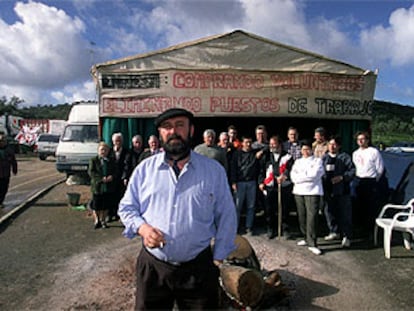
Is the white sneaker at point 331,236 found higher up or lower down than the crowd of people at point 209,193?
lower down

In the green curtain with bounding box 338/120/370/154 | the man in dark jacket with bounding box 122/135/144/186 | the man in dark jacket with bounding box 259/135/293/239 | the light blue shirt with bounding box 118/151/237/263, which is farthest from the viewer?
the green curtain with bounding box 338/120/370/154

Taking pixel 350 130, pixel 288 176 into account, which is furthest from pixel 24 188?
pixel 350 130

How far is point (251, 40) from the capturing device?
7.41 m

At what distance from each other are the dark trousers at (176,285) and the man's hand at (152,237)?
212 mm

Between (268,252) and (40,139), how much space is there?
2234 cm

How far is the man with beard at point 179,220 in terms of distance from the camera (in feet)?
7.70

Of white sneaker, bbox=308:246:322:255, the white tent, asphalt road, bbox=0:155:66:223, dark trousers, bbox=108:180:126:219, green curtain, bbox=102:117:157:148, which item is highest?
the white tent

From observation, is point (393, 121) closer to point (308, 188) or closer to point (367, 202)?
point (367, 202)

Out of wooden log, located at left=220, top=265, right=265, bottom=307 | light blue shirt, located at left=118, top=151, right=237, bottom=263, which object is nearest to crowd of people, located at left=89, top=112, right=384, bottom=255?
wooden log, located at left=220, top=265, right=265, bottom=307

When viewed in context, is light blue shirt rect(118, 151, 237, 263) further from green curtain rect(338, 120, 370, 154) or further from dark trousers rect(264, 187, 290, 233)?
green curtain rect(338, 120, 370, 154)

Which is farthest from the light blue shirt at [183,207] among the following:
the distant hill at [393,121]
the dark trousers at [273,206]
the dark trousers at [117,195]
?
the distant hill at [393,121]

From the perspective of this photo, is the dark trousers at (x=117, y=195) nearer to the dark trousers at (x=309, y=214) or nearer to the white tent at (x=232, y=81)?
the white tent at (x=232, y=81)

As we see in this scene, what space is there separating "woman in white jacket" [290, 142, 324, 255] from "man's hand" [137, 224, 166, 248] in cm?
395

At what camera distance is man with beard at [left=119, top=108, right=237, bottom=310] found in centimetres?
235
